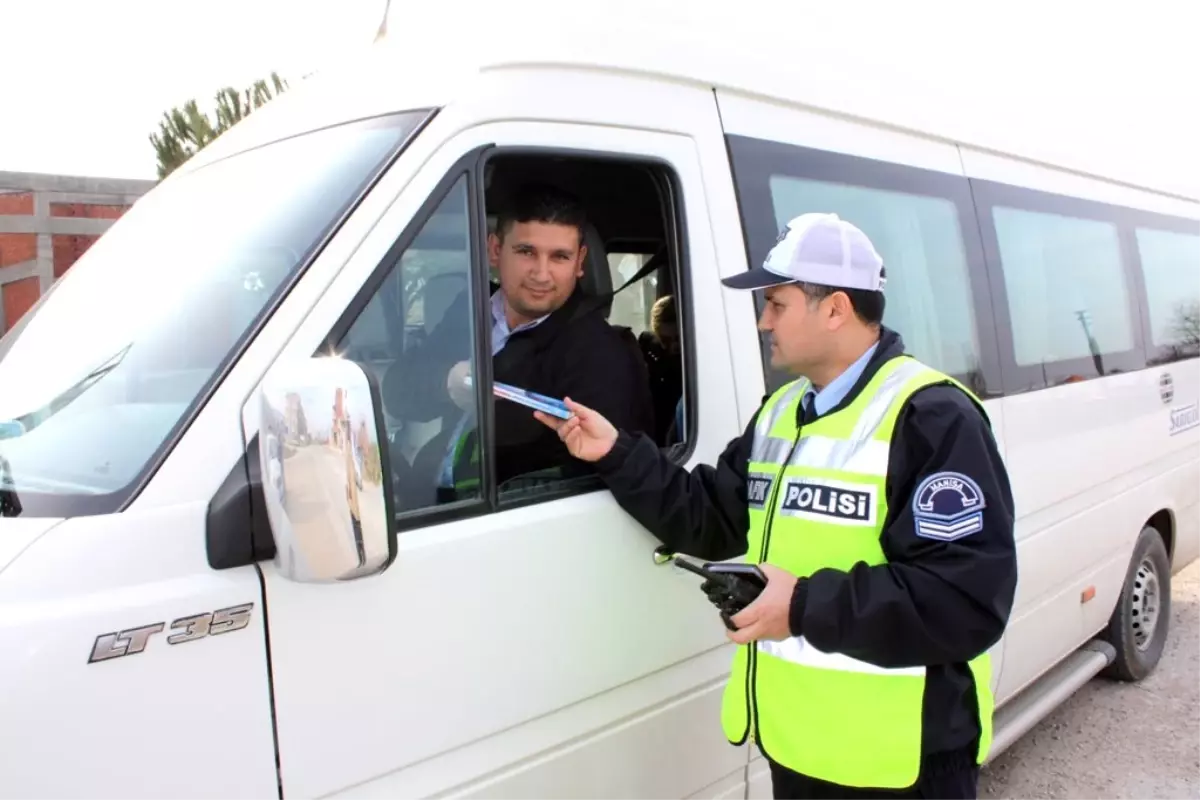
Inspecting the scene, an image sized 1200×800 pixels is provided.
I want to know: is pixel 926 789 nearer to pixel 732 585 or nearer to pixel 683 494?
pixel 732 585

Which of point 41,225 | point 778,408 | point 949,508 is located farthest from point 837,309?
point 41,225

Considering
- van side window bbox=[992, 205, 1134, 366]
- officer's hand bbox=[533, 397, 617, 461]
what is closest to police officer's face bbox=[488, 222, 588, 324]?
officer's hand bbox=[533, 397, 617, 461]

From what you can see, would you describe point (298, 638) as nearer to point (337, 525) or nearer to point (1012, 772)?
point (337, 525)

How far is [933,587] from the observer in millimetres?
1690

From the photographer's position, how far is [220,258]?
188 cm

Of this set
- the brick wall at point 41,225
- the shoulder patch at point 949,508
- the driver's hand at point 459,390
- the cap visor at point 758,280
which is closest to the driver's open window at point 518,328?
the driver's hand at point 459,390

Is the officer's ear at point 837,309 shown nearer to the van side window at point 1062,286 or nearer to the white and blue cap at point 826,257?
the white and blue cap at point 826,257

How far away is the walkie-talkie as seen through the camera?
5.72 feet

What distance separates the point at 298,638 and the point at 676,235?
135 cm

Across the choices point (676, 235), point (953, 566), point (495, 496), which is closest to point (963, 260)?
point (676, 235)

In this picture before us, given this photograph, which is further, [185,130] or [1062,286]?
[185,130]

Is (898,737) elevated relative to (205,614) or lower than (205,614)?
lower

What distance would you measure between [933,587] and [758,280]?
0.72 metres

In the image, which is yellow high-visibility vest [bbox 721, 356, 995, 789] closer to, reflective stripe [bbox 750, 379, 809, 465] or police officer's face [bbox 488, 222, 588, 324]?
reflective stripe [bbox 750, 379, 809, 465]
